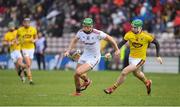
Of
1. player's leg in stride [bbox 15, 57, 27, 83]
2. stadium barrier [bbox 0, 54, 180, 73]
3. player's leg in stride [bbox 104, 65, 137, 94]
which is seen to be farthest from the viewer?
stadium barrier [bbox 0, 54, 180, 73]

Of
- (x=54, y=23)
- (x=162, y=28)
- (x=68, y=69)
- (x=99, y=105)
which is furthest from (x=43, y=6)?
(x=99, y=105)

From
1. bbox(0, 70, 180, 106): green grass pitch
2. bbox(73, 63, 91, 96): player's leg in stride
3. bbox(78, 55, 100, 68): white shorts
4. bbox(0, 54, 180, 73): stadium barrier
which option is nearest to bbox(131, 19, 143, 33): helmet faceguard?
bbox(78, 55, 100, 68): white shorts

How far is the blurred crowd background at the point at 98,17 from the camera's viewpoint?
39.3 metres

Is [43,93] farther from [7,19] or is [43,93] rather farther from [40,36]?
[7,19]

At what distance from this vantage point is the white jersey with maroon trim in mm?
20938

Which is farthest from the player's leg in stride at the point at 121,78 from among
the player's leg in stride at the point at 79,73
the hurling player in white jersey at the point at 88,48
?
the player's leg in stride at the point at 79,73

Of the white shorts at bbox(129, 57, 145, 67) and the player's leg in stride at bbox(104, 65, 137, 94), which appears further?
the white shorts at bbox(129, 57, 145, 67)

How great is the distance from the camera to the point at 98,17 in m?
40.1

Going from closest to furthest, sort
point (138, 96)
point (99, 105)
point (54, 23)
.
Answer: point (99, 105) < point (138, 96) < point (54, 23)

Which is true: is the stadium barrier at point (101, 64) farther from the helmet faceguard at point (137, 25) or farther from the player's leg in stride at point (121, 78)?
the player's leg in stride at point (121, 78)

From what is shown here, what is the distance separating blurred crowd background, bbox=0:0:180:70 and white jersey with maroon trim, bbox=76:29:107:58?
17.5m

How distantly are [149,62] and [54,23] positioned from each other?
6.79 m

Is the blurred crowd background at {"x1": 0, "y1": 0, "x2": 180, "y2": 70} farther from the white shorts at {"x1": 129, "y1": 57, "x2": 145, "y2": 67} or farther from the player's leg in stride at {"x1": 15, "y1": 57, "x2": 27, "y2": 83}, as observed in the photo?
the white shorts at {"x1": 129, "y1": 57, "x2": 145, "y2": 67}

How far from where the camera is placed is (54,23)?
42.2 meters
